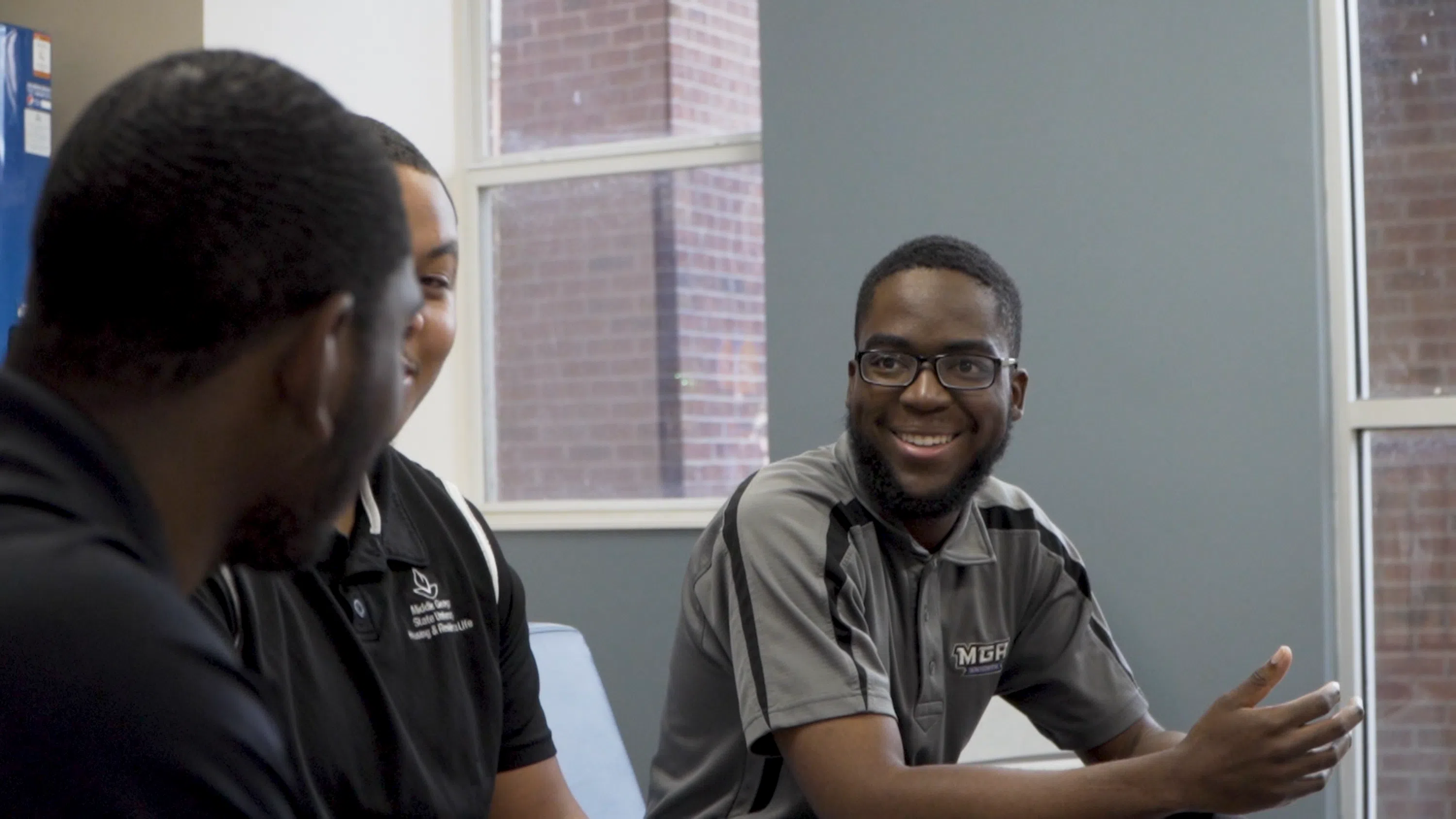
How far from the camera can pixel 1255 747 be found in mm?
1537

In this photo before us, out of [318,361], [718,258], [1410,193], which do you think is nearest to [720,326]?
[718,258]

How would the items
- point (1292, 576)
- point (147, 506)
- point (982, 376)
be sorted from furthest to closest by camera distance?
point (1292, 576) → point (982, 376) → point (147, 506)

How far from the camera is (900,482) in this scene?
1847 mm

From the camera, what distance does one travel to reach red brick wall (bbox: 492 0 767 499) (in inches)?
142

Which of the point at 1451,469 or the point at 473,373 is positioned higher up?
the point at 473,373

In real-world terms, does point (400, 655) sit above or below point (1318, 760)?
above

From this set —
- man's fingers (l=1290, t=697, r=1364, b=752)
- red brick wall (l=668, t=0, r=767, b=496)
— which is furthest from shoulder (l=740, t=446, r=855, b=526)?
red brick wall (l=668, t=0, r=767, b=496)

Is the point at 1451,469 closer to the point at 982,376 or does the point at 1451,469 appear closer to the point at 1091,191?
the point at 1091,191

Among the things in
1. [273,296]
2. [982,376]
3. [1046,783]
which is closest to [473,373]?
[982,376]

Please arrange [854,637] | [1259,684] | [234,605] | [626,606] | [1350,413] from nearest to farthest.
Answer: [234,605] < [1259,684] < [854,637] < [1350,413] < [626,606]

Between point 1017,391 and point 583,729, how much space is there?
744 mm

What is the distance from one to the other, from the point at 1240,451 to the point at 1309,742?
4.73 ft

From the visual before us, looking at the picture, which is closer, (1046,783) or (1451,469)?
(1046,783)

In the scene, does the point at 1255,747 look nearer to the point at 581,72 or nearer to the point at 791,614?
the point at 791,614
